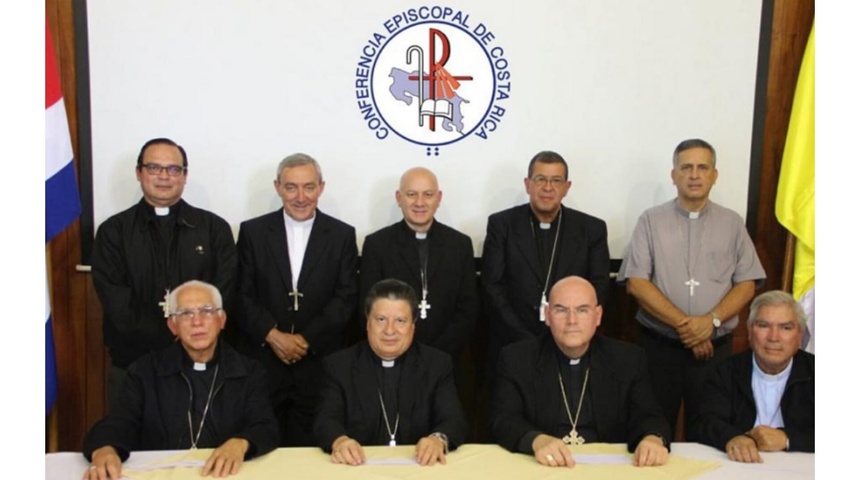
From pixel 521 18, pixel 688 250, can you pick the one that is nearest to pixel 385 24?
pixel 521 18

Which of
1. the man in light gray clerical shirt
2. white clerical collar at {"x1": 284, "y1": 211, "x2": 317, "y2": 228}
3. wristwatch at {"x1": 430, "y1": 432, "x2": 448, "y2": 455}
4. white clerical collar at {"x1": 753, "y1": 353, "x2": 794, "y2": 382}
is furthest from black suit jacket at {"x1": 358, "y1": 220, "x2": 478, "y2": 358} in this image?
white clerical collar at {"x1": 753, "y1": 353, "x2": 794, "y2": 382}

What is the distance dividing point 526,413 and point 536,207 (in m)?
1.33

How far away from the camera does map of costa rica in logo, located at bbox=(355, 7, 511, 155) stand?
4598 millimetres

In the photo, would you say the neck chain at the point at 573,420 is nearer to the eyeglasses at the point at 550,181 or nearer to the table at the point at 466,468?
the table at the point at 466,468

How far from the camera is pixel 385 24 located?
4582 mm

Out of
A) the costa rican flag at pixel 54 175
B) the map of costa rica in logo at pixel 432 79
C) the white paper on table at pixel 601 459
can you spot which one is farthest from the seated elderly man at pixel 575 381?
the costa rican flag at pixel 54 175

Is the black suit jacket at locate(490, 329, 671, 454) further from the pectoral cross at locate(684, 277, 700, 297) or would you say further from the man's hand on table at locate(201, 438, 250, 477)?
the pectoral cross at locate(684, 277, 700, 297)

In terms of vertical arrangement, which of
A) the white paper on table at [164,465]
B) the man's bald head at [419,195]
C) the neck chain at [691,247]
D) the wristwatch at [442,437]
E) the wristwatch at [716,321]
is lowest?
the white paper on table at [164,465]

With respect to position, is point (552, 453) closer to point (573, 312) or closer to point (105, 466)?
point (573, 312)

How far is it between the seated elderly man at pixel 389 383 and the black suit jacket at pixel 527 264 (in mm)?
979

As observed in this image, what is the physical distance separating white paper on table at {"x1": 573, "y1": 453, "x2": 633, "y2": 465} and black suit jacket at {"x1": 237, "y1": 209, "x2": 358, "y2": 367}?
1.61 m

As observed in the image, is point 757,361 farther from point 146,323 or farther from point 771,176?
point 146,323

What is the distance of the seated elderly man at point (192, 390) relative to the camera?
312 centimetres

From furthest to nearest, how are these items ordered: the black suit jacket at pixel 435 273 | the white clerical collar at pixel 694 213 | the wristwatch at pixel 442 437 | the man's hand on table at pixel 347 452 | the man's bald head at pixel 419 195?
the white clerical collar at pixel 694 213, the black suit jacket at pixel 435 273, the man's bald head at pixel 419 195, the wristwatch at pixel 442 437, the man's hand on table at pixel 347 452
